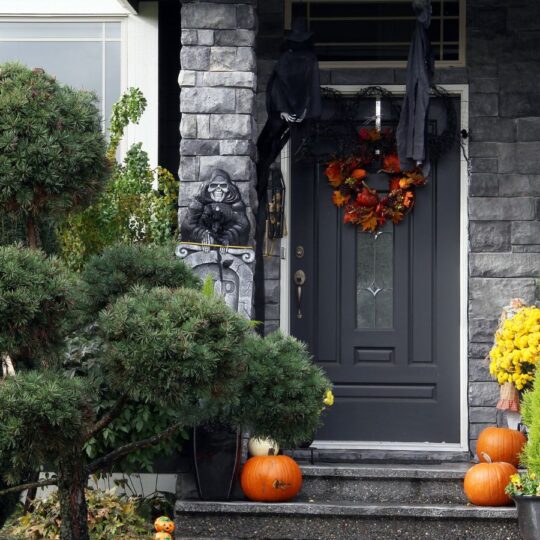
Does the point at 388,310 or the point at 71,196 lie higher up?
the point at 71,196

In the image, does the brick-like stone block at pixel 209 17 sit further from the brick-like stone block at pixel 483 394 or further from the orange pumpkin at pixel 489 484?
the orange pumpkin at pixel 489 484

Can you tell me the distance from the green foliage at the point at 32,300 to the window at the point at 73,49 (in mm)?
3779

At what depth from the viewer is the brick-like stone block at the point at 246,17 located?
21.3ft

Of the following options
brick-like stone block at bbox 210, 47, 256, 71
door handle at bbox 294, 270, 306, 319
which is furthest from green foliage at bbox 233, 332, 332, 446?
door handle at bbox 294, 270, 306, 319

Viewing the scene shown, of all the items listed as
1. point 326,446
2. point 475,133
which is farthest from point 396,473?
point 475,133

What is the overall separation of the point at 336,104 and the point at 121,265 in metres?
3.21

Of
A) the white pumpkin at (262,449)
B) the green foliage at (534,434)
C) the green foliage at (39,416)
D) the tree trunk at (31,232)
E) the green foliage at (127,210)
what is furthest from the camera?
the green foliage at (127,210)

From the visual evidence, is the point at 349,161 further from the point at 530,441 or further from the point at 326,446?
the point at 530,441

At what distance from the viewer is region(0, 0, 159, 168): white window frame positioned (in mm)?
7609

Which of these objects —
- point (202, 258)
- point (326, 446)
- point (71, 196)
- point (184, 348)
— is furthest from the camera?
point (326, 446)

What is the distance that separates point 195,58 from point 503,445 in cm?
286

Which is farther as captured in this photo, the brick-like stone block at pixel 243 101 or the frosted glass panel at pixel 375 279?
the frosted glass panel at pixel 375 279

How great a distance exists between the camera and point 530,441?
19.6 feet

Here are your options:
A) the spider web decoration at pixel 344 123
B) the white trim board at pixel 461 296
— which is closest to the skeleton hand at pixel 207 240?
the white trim board at pixel 461 296
